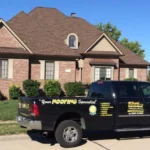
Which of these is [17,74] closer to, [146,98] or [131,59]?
[131,59]

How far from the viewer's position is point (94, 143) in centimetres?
977

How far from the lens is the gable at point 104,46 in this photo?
30828 millimetres

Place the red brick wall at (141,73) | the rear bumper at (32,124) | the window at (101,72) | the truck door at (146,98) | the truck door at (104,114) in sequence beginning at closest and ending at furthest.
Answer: the rear bumper at (32,124) → the truck door at (104,114) → the truck door at (146,98) → the window at (101,72) → the red brick wall at (141,73)

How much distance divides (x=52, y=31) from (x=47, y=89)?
6.61 meters

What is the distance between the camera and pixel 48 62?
28562mm

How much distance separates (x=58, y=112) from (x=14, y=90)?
17220 millimetres

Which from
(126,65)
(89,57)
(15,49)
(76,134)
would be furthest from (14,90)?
(76,134)

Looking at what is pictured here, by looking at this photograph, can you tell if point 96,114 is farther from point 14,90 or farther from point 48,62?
point 48,62

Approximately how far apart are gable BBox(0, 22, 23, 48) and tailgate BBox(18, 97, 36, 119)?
1644 cm

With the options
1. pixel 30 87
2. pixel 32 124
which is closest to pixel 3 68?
pixel 30 87

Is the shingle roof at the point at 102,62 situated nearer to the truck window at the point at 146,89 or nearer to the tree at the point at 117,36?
the truck window at the point at 146,89

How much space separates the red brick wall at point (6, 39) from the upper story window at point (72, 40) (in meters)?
6.02

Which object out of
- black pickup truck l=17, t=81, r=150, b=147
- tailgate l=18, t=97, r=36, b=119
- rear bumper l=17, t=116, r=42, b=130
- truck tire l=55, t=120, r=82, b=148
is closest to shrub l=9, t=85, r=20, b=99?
black pickup truck l=17, t=81, r=150, b=147

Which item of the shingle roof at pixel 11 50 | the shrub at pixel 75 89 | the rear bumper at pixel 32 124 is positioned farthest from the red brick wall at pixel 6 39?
the rear bumper at pixel 32 124
